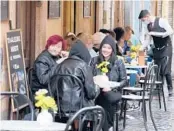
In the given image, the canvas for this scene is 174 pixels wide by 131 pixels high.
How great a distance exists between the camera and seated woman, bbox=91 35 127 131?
800cm

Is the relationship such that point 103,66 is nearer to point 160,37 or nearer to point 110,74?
point 110,74

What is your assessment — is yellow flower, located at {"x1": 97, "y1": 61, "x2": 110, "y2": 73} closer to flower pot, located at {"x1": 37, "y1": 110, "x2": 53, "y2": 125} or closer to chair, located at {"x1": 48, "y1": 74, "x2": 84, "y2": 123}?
chair, located at {"x1": 48, "y1": 74, "x2": 84, "y2": 123}

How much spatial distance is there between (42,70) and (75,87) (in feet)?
2.54

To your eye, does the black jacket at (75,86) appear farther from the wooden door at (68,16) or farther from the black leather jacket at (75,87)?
the wooden door at (68,16)

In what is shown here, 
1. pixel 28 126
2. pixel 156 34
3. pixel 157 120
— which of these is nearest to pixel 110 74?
pixel 157 120

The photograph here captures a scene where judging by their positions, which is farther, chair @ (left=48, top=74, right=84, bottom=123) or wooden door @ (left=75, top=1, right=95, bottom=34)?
wooden door @ (left=75, top=1, right=95, bottom=34)

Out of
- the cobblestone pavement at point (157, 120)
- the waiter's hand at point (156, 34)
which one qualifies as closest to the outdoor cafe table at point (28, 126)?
the cobblestone pavement at point (157, 120)

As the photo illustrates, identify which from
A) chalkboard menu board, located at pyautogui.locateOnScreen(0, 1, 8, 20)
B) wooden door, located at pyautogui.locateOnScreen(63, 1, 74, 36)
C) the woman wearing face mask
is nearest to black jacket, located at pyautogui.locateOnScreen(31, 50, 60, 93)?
the woman wearing face mask

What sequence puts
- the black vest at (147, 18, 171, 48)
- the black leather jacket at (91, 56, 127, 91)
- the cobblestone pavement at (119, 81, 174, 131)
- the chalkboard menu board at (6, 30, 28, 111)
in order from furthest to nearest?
1. the black vest at (147, 18, 171, 48)
2. the cobblestone pavement at (119, 81, 174, 131)
3. the black leather jacket at (91, 56, 127, 91)
4. the chalkboard menu board at (6, 30, 28, 111)

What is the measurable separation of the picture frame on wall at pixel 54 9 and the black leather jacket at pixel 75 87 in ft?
9.08

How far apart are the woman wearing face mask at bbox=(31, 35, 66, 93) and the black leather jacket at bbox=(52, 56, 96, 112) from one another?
51 cm

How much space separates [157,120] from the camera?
991cm

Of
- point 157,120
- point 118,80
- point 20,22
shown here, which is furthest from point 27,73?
point 157,120

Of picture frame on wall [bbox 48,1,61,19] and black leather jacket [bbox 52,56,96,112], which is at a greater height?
picture frame on wall [bbox 48,1,61,19]
